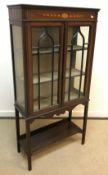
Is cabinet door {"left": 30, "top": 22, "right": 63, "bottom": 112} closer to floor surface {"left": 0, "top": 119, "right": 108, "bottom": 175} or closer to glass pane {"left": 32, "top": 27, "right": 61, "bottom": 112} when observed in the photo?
glass pane {"left": 32, "top": 27, "right": 61, "bottom": 112}

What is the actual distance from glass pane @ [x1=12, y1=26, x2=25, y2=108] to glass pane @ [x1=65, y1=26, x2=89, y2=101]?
1.39ft

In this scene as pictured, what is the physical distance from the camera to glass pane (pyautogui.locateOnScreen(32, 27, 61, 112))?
1.50 metres

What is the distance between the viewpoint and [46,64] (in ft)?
5.59

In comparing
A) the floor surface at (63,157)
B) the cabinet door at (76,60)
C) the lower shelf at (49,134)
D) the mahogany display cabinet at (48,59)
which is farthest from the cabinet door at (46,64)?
the floor surface at (63,157)

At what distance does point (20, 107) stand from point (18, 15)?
31.6 inches

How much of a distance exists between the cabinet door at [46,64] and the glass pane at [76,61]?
123mm

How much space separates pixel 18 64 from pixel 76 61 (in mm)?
560

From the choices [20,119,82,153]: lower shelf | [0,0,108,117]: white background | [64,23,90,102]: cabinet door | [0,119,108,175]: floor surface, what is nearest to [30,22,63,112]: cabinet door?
[64,23,90,102]: cabinet door

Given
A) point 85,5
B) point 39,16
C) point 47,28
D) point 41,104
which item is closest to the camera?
point 39,16

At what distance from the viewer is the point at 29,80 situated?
59.6 inches

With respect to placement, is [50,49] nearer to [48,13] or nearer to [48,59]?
[48,59]

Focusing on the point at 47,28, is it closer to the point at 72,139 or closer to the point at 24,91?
the point at 24,91

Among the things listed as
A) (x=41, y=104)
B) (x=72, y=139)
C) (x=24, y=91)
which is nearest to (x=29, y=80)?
(x=24, y=91)

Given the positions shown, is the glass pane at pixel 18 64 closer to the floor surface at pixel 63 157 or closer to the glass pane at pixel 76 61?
the glass pane at pixel 76 61
